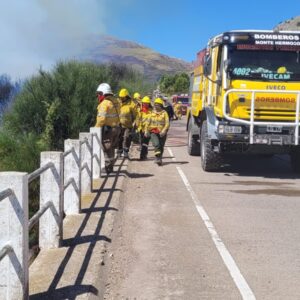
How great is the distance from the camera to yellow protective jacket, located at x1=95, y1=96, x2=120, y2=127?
11.2 metres

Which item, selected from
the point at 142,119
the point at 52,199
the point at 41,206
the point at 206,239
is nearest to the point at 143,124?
the point at 142,119

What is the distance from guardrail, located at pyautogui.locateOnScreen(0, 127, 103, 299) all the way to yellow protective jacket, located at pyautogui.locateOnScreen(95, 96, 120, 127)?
1.75 meters

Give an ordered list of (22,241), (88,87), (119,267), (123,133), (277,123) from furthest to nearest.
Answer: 1. (88,87)
2. (123,133)
3. (277,123)
4. (119,267)
5. (22,241)

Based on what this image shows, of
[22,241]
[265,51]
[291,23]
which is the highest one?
[291,23]

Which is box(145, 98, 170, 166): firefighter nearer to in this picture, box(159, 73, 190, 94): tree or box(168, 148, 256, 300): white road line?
box(168, 148, 256, 300): white road line

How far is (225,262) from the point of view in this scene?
600cm

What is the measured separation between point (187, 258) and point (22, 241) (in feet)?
7.49

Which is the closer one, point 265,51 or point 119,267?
point 119,267

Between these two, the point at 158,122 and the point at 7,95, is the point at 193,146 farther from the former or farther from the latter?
the point at 7,95

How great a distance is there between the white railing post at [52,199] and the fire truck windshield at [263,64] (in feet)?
22.2

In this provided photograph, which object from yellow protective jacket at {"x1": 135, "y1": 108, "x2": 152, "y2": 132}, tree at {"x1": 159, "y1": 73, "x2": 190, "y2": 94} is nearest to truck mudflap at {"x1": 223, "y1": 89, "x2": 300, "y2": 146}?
yellow protective jacket at {"x1": 135, "y1": 108, "x2": 152, "y2": 132}

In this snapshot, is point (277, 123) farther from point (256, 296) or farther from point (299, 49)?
point (256, 296)

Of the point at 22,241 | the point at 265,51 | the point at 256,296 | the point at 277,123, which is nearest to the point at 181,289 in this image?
the point at 256,296

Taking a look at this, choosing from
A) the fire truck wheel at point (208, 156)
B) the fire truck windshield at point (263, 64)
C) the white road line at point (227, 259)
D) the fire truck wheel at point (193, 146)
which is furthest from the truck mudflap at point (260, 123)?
the fire truck wheel at point (193, 146)
